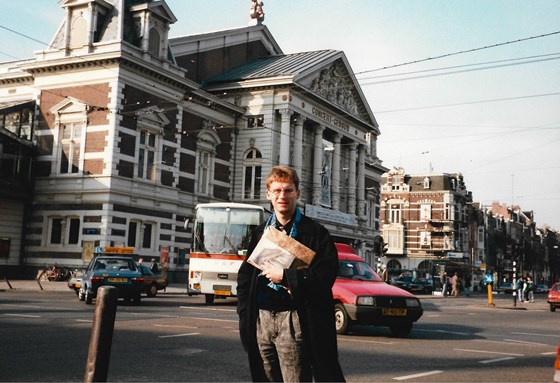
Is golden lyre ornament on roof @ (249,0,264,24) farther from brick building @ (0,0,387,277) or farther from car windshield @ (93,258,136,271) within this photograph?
car windshield @ (93,258,136,271)

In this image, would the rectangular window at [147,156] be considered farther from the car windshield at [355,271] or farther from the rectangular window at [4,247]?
the car windshield at [355,271]

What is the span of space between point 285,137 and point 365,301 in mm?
33403

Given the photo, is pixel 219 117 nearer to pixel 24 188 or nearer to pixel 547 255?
pixel 24 188

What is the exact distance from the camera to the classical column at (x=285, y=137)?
46.5 m

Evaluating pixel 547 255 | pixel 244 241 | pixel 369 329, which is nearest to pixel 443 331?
pixel 369 329

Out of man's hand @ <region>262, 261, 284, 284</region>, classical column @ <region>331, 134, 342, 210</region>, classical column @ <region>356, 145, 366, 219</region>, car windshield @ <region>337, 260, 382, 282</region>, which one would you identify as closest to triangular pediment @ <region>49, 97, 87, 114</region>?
classical column @ <region>331, 134, 342, 210</region>

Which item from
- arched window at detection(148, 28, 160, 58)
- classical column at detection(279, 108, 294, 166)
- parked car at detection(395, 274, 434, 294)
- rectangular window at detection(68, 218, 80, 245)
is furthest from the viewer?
parked car at detection(395, 274, 434, 294)

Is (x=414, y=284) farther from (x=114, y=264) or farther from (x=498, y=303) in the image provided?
(x=114, y=264)

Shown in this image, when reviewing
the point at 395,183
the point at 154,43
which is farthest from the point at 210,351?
the point at 395,183

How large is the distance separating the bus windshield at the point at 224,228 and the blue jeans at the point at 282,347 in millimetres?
19291

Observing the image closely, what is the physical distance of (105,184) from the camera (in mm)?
35438

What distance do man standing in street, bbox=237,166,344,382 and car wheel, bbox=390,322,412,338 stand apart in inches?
400

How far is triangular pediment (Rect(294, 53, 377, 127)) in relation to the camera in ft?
164

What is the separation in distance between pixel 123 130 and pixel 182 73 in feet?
20.9
